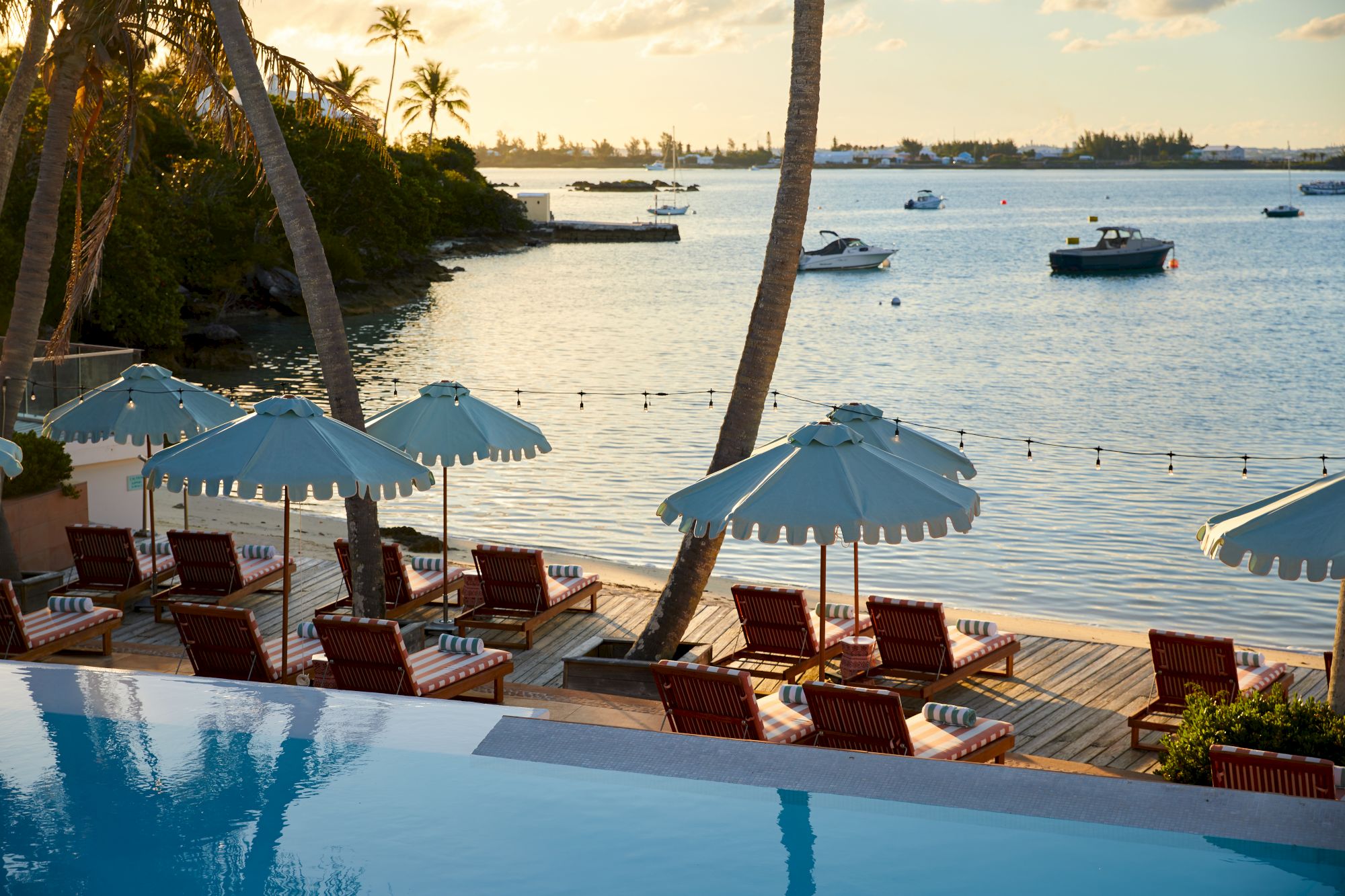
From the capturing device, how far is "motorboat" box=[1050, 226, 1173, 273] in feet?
233

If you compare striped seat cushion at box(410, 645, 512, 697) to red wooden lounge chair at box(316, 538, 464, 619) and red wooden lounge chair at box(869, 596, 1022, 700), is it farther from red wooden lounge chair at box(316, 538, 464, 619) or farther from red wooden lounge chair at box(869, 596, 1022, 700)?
red wooden lounge chair at box(869, 596, 1022, 700)

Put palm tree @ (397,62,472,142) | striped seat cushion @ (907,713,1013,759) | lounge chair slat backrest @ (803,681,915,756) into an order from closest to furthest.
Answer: lounge chair slat backrest @ (803,681,915,756) < striped seat cushion @ (907,713,1013,759) < palm tree @ (397,62,472,142)

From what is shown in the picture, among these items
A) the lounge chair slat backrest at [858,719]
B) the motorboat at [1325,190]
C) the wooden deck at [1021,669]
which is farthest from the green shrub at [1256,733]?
the motorboat at [1325,190]

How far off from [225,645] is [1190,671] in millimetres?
6650

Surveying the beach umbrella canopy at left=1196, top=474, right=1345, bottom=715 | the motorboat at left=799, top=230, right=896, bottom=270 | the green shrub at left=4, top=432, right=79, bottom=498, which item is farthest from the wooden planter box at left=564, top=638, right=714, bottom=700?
the motorboat at left=799, top=230, right=896, bottom=270

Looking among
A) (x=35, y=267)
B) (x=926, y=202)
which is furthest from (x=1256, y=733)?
(x=926, y=202)

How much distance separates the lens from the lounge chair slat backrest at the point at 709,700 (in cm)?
761

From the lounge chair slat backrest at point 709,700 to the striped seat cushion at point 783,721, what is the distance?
99 millimetres

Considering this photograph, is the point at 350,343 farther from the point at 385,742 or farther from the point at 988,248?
the point at 988,248

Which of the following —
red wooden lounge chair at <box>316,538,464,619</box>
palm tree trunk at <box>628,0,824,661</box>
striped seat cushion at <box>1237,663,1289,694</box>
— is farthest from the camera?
red wooden lounge chair at <box>316,538,464,619</box>

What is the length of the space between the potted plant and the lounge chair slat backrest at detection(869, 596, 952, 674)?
7.92m

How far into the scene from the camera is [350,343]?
45.9 metres

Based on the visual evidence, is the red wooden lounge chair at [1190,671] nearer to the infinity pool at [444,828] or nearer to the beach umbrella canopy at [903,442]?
the beach umbrella canopy at [903,442]

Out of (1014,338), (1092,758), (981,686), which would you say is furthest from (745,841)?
(1014,338)
